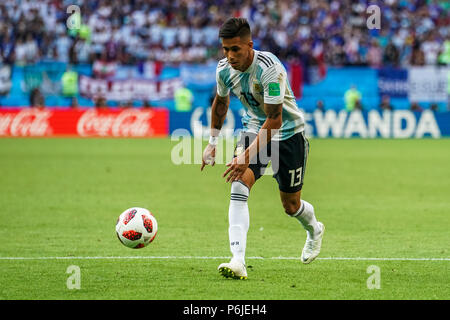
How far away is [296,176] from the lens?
24.3ft

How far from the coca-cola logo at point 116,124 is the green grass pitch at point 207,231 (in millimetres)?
8618

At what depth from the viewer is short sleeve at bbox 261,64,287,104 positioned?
685cm

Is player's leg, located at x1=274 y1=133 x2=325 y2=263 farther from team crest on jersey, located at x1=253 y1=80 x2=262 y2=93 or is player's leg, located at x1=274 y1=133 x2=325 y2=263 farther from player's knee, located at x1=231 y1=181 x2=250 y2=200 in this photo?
team crest on jersey, located at x1=253 y1=80 x2=262 y2=93

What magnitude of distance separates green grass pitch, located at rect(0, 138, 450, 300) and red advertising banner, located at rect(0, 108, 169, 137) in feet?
27.7

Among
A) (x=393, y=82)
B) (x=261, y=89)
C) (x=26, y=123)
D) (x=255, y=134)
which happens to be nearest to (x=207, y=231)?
(x=255, y=134)

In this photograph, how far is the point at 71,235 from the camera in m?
9.75

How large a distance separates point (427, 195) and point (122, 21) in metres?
23.2

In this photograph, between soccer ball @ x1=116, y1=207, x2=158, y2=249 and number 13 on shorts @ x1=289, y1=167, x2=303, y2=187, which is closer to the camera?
number 13 on shorts @ x1=289, y1=167, x2=303, y2=187

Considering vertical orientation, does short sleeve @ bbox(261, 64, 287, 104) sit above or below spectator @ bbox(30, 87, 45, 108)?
above

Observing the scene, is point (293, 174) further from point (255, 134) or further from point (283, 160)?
point (255, 134)

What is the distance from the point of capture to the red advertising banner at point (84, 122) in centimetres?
2953

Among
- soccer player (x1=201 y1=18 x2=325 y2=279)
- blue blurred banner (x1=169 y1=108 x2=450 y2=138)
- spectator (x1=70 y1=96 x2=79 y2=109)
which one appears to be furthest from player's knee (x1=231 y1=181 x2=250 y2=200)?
spectator (x1=70 y1=96 x2=79 y2=109)
